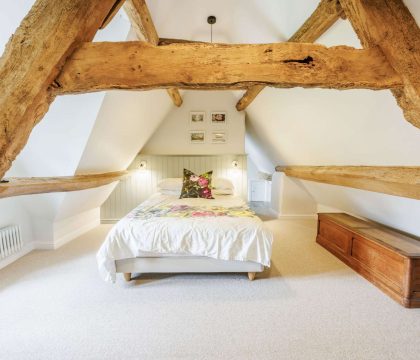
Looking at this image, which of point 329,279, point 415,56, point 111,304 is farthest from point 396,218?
point 111,304

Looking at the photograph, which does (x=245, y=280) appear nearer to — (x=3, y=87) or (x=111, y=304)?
(x=111, y=304)

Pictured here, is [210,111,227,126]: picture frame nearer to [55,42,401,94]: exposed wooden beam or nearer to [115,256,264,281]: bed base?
[115,256,264,281]: bed base

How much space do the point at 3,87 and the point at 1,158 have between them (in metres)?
0.32

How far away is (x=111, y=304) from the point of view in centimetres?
194

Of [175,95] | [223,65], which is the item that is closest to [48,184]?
[223,65]

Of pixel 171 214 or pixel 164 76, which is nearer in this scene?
pixel 164 76

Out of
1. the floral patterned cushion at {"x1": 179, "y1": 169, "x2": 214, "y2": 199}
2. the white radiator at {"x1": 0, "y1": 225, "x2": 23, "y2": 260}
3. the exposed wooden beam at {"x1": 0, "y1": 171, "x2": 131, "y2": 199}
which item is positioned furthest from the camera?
the floral patterned cushion at {"x1": 179, "y1": 169, "x2": 214, "y2": 199}

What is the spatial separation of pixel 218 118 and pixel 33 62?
357cm

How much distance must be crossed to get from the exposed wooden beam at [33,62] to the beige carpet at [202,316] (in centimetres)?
124

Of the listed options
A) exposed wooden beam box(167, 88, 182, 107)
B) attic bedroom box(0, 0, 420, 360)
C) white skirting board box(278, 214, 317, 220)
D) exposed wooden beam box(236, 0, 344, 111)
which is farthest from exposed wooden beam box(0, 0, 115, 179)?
white skirting board box(278, 214, 317, 220)

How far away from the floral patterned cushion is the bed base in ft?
4.79

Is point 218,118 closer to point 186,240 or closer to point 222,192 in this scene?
point 222,192

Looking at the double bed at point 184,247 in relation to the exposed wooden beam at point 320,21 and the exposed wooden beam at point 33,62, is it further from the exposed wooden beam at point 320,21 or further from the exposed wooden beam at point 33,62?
the exposed wooden beam at point 320,21

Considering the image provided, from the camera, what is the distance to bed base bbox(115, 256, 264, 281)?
229cm
